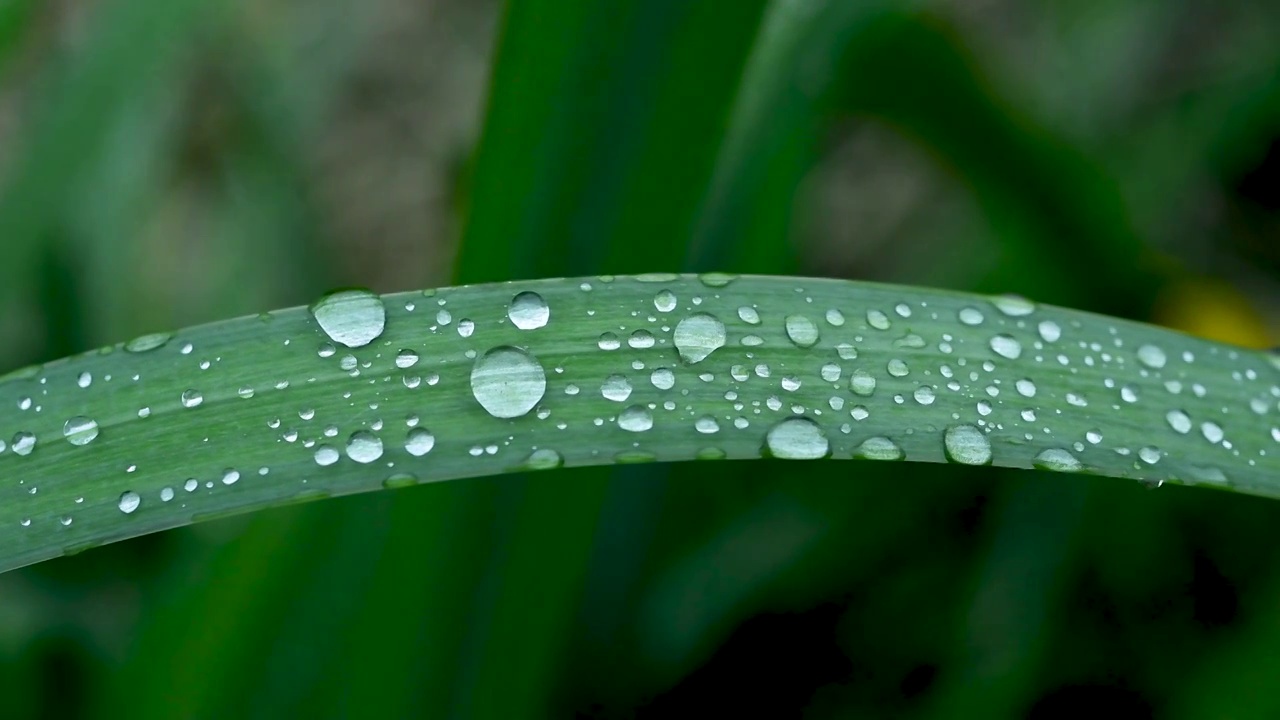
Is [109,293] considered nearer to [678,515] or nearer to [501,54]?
[678,515]

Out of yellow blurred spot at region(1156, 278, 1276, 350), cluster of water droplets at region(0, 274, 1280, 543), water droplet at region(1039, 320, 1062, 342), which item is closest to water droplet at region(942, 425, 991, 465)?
cluster of water droplets at region(0, 274, 1280, 543)

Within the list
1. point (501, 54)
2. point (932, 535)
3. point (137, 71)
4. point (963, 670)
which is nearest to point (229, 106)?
point (137, 71)

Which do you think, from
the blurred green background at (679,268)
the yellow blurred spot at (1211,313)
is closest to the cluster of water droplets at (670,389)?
the blurred green background at (679,268)

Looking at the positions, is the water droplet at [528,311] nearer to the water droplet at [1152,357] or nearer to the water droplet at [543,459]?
the water droplet at [543,459]

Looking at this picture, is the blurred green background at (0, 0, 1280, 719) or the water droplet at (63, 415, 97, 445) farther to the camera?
the blurred green background at (0, 0, 1280, 719)

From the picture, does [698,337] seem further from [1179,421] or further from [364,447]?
[1179,421]

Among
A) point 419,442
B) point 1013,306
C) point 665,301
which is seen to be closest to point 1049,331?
point 1013,306

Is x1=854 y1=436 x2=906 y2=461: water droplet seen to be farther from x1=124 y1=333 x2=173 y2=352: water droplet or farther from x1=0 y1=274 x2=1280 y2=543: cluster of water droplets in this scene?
x1=124 y1=333 x2=173 y2=352: water droplet
